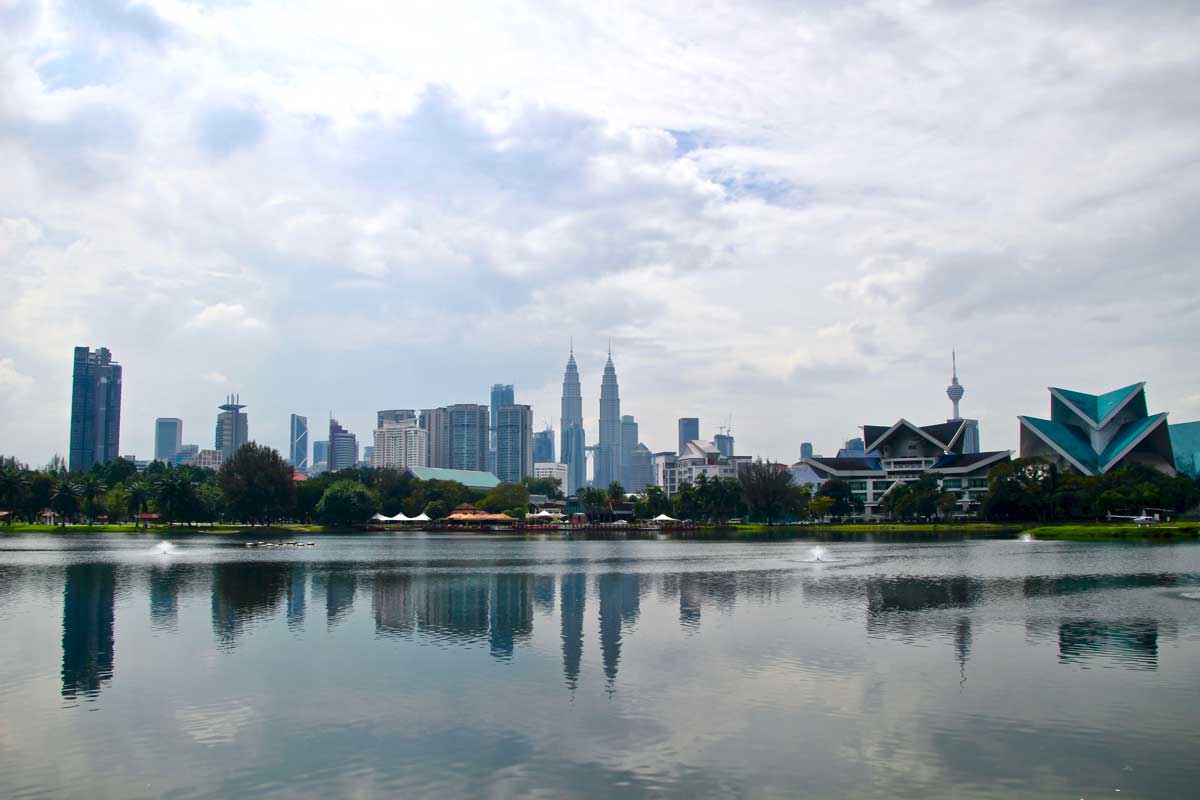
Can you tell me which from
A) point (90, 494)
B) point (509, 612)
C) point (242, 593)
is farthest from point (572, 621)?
point (90, 494)

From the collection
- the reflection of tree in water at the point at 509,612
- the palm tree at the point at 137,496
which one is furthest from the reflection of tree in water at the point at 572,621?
the palm tree at the point at 137,496

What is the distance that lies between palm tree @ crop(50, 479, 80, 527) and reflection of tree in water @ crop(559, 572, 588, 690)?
80.2 m

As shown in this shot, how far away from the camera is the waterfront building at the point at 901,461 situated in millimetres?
137875

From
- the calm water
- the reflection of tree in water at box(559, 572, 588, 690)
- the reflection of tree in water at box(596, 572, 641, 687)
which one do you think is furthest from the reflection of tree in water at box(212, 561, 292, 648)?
the reflection of tree in water at box(596, 572, 641, 687)

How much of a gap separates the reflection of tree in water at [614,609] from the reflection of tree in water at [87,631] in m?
10.5

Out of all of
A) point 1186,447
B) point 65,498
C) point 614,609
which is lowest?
point 614,609

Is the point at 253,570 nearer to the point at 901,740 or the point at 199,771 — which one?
the point at 199,771

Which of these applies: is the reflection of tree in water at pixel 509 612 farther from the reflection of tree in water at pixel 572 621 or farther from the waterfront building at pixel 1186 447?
the waterfront building at pixel 1186 447

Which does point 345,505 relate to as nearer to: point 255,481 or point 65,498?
point 255,481

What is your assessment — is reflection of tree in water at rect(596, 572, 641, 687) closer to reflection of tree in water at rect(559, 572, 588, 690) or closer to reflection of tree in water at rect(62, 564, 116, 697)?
reflection of tree in water at rect(559, 572, 588, 690)

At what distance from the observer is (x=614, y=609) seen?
98.9ft

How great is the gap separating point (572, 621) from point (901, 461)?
424ft

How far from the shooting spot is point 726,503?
372 feet

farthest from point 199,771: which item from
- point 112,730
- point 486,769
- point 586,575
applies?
point 586,575
